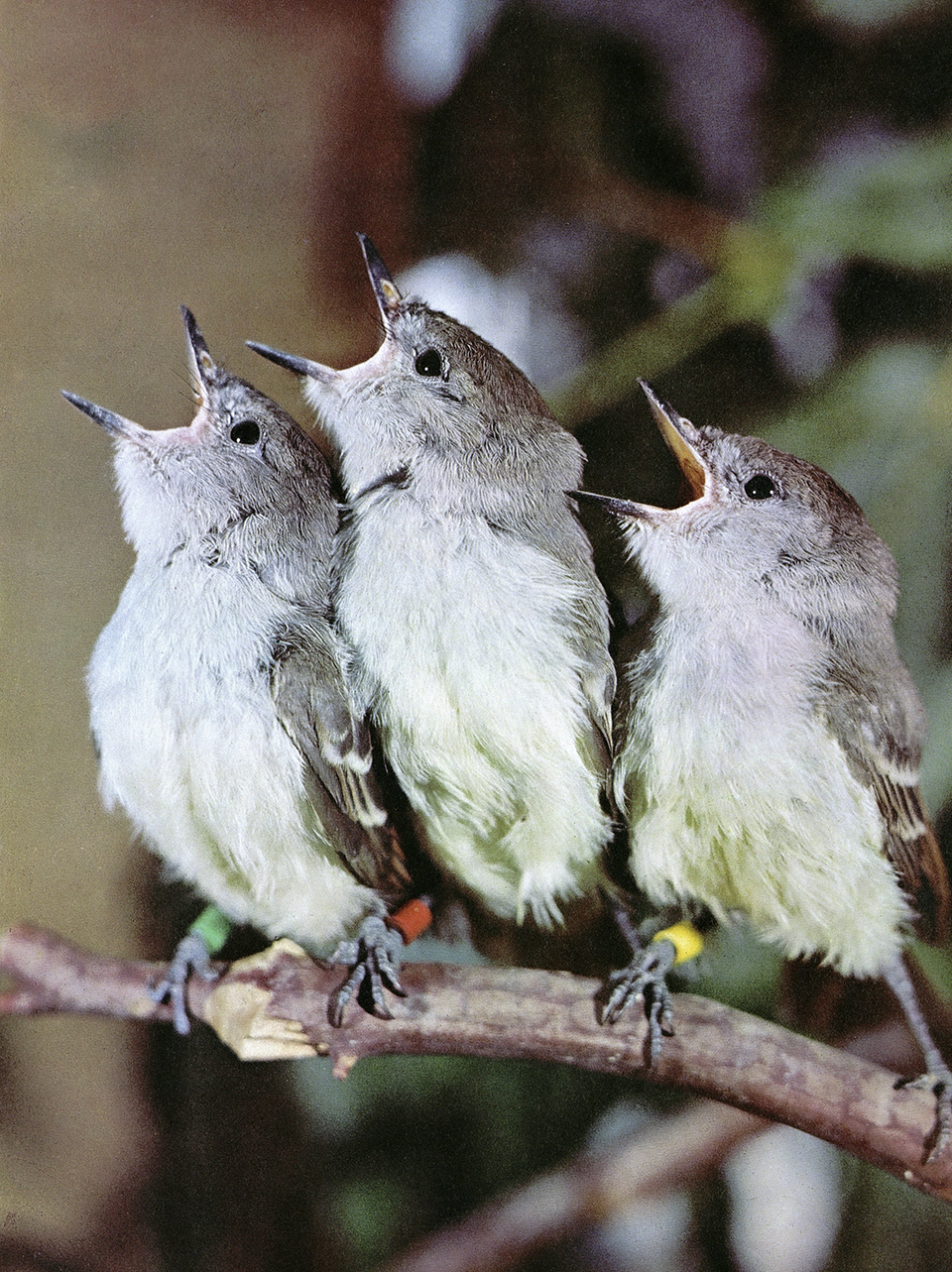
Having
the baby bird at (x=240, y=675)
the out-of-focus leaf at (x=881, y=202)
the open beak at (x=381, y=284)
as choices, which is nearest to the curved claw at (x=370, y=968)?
the baby bird at (x=240, y=675)

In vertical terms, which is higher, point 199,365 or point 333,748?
point 199,365

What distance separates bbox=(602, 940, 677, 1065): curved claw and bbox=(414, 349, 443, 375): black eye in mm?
654

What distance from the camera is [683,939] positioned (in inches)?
43.4

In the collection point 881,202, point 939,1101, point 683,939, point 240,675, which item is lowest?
point 939,1101

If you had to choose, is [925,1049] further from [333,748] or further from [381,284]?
[381,284]

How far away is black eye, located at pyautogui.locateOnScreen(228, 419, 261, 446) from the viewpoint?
108 centimetres

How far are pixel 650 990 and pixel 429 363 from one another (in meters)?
0.70

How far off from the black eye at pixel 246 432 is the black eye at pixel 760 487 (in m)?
0.51

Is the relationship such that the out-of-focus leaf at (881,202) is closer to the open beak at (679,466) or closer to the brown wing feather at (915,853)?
the open beak at (679,466)

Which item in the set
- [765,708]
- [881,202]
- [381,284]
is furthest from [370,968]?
[881,202]

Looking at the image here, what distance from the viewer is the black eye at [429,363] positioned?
106 centimetres

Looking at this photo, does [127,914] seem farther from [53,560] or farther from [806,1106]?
[806,1106]

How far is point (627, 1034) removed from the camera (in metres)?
1.07

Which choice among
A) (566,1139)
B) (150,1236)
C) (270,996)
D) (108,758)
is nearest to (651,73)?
(108,758)
